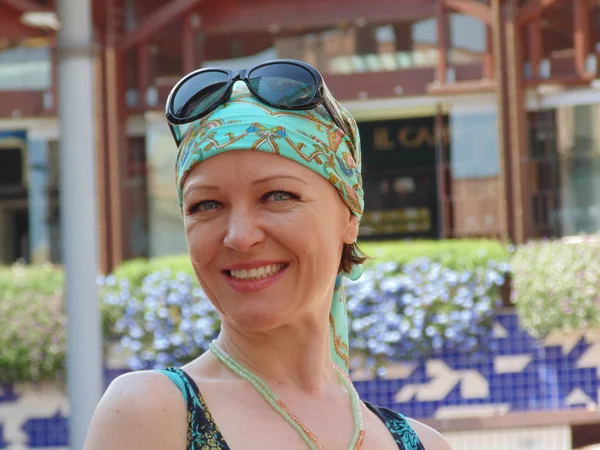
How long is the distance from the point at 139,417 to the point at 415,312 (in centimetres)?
971

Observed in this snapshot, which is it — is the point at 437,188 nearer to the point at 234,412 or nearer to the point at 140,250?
the point at 140,250

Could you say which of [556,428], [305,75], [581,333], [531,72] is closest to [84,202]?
[305,75]

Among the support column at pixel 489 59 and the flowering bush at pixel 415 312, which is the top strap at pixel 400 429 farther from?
the support column at pixel 489 59

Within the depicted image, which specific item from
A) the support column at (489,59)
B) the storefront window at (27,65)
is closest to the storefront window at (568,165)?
the support column at (489,59)

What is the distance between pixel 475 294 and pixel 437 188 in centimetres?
350

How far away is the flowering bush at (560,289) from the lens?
11.0 metres

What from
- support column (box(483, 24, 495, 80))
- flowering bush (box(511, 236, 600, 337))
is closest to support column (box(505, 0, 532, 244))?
support column (box(483, 24, 495, 80))

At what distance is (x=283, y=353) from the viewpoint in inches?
75.9

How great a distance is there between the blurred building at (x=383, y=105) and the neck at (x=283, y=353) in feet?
38.8

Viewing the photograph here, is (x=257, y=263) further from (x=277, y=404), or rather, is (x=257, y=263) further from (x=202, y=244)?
(x=277, y=404)

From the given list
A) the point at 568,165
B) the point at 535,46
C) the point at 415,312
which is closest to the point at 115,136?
the point at 415,312

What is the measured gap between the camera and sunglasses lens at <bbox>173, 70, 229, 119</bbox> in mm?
1905

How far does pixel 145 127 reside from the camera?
15.0 metres

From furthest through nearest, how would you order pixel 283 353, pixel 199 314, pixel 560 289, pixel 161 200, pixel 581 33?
pixel 161 200 → pixel 581 33 → pixel 199 314 → pixel 560 289 → pixel 283 353
